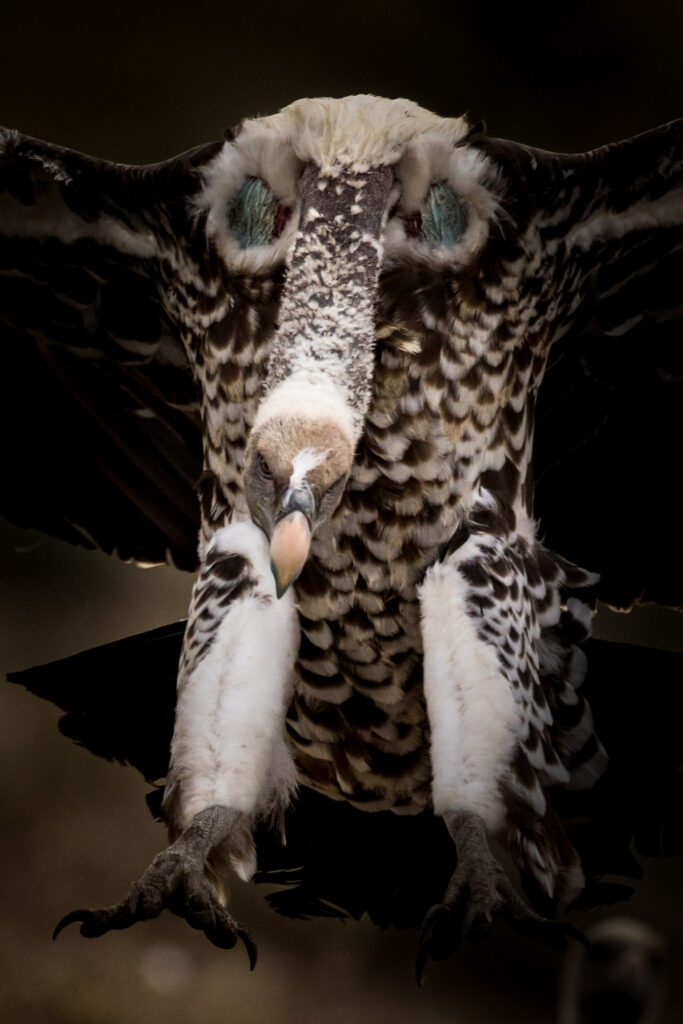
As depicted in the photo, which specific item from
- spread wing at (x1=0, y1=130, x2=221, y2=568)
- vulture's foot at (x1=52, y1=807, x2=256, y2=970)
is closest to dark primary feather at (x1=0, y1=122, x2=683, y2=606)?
spread wing at (x1=0, y1=130, x2=221, y2=568)

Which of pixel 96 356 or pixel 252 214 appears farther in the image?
pixel 96 356

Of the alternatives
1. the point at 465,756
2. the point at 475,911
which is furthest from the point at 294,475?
the point at 475,911

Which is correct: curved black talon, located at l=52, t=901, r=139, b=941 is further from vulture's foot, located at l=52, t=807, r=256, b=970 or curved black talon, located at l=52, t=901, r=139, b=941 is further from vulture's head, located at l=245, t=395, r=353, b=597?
vulture's head, located at l=245, t=395, r=353, b=597

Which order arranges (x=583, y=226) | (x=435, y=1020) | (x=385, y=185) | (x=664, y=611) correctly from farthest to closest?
(x=664, y=611) → (x=435, y=1020) → (x=583, y=226) → (x=385, y=185)

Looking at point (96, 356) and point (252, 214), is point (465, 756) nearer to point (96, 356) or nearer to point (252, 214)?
point (252, 214)

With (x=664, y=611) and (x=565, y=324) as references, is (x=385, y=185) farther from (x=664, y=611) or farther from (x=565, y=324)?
(x=664, y=611)

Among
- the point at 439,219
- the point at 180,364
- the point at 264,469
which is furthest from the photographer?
the point at 180,364

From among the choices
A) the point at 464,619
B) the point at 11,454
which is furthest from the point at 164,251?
the point at 464,619
